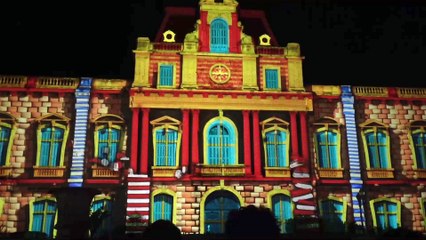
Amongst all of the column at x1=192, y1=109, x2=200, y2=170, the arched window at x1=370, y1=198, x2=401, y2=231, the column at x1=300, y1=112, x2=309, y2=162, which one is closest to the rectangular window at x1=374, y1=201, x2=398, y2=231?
the arched window at x1=370, y1=198, x2=401, y2=231

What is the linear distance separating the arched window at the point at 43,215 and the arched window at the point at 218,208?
20.1 feet

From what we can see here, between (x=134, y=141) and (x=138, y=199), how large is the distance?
240 cm

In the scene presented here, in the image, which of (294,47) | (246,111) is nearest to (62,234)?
(246,111)

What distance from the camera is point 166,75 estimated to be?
1941 centimetres

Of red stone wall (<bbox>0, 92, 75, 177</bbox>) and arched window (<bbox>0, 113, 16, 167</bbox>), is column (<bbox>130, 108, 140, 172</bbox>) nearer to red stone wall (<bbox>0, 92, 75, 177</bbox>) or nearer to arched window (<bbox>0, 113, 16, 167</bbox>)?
red stone wall (<bbox>0, 92, 75, 177</bbox>)

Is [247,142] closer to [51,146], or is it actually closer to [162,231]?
[51,146]

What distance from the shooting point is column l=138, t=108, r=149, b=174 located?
18.1m

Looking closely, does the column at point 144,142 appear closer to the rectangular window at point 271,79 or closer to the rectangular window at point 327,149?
the rectangular window at point 271,79

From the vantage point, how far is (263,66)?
782 inches

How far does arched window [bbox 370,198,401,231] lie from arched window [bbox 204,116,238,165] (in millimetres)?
6214

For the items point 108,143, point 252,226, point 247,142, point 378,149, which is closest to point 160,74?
point 108,143

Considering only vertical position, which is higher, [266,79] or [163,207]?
[266,79]

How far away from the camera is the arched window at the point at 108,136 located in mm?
18594

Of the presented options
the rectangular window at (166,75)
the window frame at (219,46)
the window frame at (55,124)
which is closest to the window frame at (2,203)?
the window frame at (55,124)
